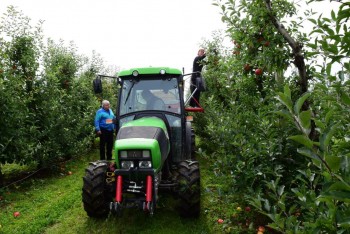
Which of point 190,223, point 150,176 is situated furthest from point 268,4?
point 190,223

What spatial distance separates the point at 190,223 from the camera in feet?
15.9

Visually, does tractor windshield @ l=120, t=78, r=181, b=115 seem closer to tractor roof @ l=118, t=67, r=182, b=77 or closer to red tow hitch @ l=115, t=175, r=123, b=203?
tractor roof @ l=118, t=67, r=182, b=77

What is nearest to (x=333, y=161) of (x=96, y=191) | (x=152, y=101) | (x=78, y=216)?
(x=96, y=191)

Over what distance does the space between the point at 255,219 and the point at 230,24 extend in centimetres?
267

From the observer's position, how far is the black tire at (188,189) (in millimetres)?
4664

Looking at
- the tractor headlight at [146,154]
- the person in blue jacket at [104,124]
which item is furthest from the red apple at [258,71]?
the person in blue jacket at [104,124]

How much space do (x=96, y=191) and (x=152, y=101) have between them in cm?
182

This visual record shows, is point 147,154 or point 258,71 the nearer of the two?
point 258,71

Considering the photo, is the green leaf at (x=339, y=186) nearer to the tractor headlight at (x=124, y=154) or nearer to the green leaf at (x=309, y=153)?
the green leaf at (x=309, y=153)

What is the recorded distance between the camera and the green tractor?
4445 mm

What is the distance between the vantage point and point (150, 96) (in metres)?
5.62

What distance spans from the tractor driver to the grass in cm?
153

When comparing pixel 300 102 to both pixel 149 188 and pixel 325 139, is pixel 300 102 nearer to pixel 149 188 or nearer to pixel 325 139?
pixel 325 139

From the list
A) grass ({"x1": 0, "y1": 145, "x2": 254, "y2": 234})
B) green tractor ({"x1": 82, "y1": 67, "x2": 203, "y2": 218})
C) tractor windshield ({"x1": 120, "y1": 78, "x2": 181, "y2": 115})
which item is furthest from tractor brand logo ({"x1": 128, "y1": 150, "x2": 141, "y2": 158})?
tractor windshield ({"x1": 120, "y1": 78, "x2": 181, "y2": 115})
